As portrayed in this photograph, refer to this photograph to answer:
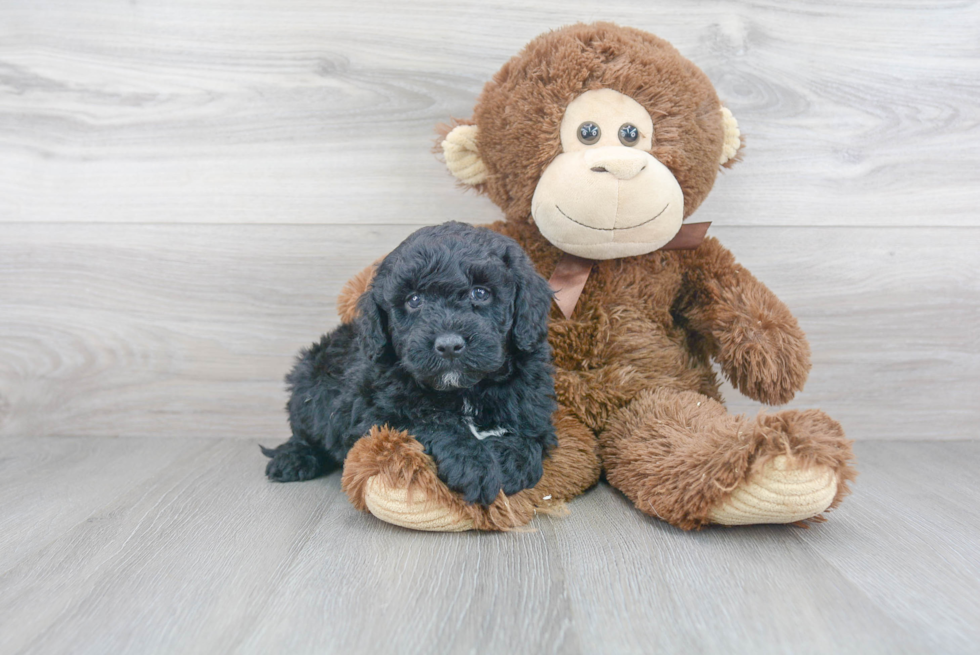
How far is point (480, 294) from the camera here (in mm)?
1107

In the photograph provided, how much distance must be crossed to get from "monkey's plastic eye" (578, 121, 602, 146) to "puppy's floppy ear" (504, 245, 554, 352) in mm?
280

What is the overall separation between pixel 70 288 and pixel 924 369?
2144 mm

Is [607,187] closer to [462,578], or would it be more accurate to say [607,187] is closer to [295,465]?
[462,578]

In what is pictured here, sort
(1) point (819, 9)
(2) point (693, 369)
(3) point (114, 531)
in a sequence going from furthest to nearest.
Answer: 1. (1) point (819, 9)
2. (2) point (693, 369)
3. (3) point (114, 531)

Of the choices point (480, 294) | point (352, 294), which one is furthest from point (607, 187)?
point (352, 294)

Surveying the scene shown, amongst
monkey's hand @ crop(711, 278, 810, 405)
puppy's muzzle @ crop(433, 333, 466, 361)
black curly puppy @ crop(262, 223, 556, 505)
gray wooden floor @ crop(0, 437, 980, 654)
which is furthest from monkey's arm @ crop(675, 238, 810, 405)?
puppy's muzzle @ crop(433, 333, 466, 361)

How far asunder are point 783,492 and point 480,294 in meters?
0.54

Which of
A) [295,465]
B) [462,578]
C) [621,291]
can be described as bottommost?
[295,465]

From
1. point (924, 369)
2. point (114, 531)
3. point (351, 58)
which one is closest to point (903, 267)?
point (924, 369)

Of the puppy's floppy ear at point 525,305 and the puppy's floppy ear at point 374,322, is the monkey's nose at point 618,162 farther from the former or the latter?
the puppy's floppy ear at point 374,322

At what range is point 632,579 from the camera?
0.97m

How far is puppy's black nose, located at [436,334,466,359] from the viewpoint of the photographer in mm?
1025

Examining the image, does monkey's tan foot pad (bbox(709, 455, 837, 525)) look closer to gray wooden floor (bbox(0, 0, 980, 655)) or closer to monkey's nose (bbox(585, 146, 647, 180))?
monkey's nose (bbox(585, 146, 647, 180))

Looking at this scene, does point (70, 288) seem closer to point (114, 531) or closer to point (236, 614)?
point (114, 531)
